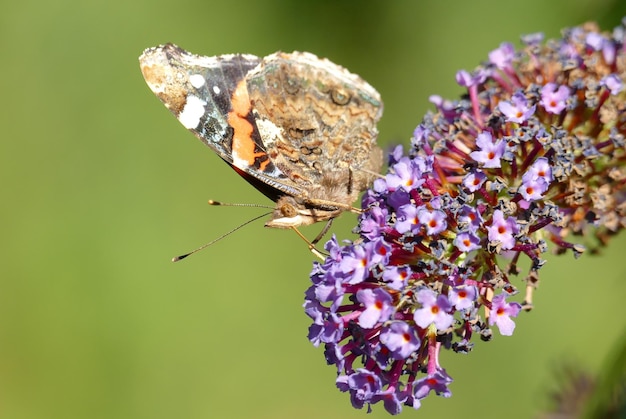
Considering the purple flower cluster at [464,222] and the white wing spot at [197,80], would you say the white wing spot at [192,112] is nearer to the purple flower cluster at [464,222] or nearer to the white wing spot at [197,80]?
the white wing spot at [197,80]

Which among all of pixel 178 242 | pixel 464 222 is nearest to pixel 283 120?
pixel 464 222

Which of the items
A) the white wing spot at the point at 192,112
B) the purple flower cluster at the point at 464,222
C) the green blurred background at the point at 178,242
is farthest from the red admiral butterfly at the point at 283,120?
the green blurred background at the point at 178,242

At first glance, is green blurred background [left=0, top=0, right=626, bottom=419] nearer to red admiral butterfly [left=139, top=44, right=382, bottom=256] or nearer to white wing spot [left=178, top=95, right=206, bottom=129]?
red admiral butterfly [left=139, top=44, right=382, bottom=256]

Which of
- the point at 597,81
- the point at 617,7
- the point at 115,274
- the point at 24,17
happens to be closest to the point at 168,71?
the point at 597,81

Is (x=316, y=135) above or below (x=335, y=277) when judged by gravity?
above

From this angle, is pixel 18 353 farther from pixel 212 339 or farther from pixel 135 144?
pixel 135 144

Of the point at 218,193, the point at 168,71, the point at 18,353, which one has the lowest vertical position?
the point at 168,71

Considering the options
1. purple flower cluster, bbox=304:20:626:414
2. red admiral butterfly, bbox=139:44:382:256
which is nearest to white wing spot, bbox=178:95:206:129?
red admiral butterfly, bbox=139:44:382:256
